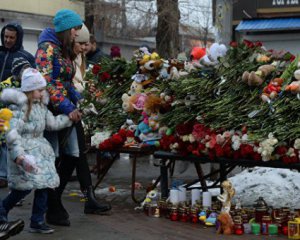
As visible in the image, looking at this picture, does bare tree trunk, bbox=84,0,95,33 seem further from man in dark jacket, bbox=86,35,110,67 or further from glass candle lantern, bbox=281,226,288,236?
glass candle lantern, bbox=281,226,288,236

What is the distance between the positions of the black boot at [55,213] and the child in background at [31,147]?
302 mm

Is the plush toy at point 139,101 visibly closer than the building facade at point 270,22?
Yes

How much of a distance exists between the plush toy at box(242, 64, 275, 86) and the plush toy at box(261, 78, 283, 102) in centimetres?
13

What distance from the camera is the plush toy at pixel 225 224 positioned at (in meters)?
6.17

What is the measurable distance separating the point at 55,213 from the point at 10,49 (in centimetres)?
279

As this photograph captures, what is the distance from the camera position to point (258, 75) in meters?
6.42

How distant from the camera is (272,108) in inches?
242

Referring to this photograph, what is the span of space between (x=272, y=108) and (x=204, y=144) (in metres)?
0.78

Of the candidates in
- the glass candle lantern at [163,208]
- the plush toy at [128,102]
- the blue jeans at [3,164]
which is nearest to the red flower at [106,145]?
the plush toy at [128,102]

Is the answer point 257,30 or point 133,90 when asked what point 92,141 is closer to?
point 133,90

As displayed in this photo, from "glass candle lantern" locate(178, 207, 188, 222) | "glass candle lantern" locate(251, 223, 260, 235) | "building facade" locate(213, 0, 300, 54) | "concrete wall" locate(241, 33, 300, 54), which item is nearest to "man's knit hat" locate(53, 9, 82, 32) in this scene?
"glass candle lantern" locate(178, 207, 188, 222)

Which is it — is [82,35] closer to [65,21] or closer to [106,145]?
[65,21]

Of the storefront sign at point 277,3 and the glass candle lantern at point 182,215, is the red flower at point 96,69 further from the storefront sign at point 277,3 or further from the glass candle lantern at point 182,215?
A: the storefront sign at point 277,3

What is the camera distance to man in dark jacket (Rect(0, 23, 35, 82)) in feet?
28.1
